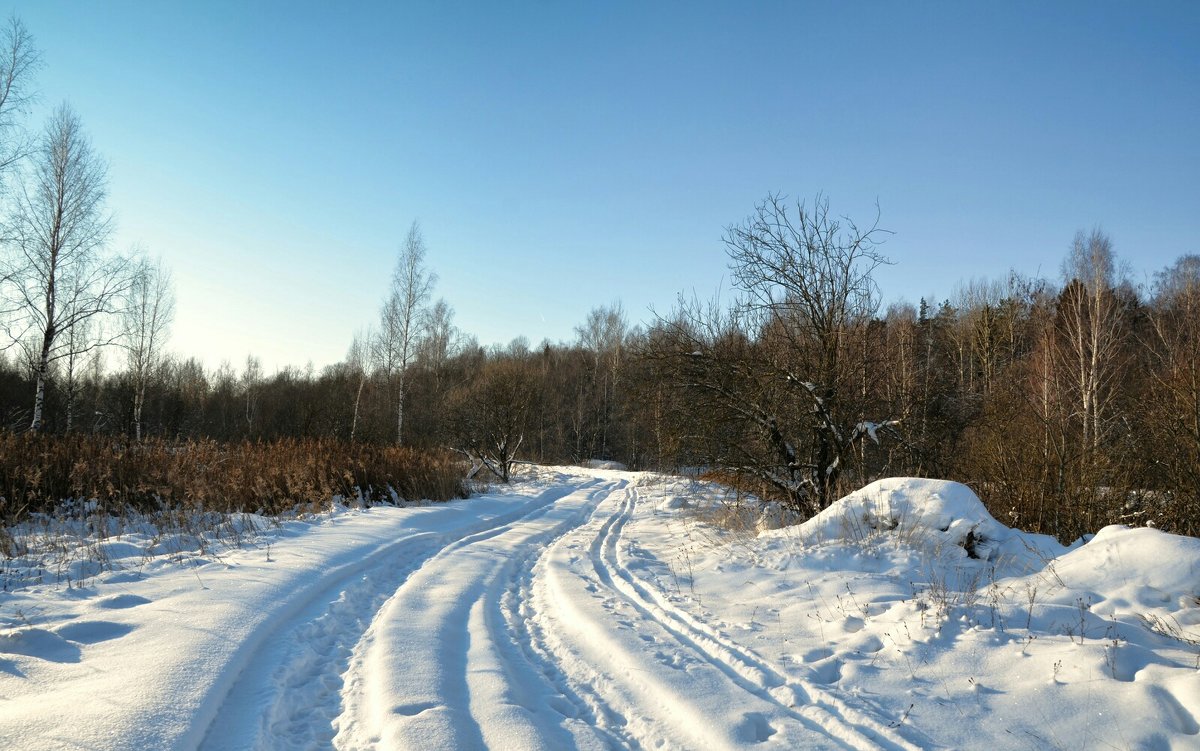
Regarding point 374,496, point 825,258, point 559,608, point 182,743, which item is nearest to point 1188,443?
point 825,258

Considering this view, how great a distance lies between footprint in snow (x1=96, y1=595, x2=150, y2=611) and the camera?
5120 millimetres

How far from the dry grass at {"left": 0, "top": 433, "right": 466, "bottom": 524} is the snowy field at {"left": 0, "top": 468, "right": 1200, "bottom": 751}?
3044 mm

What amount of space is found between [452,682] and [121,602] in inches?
132

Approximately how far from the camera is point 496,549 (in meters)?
9.21

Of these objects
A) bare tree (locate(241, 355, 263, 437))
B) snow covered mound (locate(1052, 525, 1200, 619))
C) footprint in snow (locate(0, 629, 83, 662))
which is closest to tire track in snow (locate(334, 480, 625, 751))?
footprint in snow (locate(0, 629, 83, 662))

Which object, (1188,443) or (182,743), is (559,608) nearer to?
(182,743)

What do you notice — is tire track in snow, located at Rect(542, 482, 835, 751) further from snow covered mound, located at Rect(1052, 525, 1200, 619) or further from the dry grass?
the dry grass

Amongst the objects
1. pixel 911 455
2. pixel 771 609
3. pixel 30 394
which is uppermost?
pixel 30 394

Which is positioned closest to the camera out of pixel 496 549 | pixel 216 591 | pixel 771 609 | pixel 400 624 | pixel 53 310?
pixel 400 624

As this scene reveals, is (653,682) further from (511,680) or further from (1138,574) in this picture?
(1138,574)

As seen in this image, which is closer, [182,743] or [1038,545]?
[182,743]

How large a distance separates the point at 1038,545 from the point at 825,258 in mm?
5569

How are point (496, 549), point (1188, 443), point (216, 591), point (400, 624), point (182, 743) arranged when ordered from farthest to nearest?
point (496, 549) < point (1188, 443) < point (216, 591) < point (400, 624) < point (182, 743)

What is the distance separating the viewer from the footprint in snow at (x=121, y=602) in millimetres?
5120
